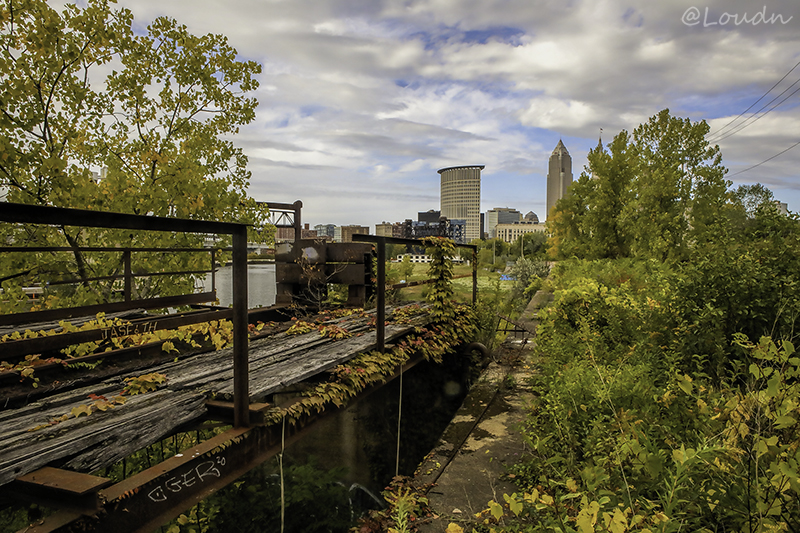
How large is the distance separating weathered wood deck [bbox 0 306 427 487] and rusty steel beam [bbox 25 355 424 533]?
21 centimetres

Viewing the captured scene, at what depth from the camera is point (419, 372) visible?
260 inches

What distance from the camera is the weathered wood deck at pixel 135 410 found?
82.4 inches

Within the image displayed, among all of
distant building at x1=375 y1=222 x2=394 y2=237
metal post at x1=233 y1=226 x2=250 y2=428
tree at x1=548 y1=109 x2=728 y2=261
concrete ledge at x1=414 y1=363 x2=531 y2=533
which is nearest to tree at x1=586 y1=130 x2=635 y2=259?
tree at x1=548 y1=109 x2=728 y2=261

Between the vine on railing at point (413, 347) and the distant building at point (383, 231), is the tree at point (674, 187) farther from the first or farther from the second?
→ the vine on railing at point (413, 347)

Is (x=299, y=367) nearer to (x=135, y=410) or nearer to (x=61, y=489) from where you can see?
(x=135, y=410)

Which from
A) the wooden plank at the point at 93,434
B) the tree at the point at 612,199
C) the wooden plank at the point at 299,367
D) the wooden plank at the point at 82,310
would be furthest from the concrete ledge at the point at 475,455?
the tree at the point at 612,199

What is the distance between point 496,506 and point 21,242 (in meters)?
6.26

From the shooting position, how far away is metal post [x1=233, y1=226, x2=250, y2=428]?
2.59 metres

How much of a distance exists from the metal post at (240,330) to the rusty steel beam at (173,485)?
0.42ft

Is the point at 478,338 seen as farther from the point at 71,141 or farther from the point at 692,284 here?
the point at 71,141

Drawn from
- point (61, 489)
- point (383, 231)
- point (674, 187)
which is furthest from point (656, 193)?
point (61, 489)

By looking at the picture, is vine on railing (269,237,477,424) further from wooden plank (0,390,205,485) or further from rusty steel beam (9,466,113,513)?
rusty steel beam (9,466,113,513)

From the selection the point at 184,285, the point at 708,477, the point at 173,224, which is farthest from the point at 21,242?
the point at 708,477

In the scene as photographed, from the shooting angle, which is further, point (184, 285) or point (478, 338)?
point (478, 338)
